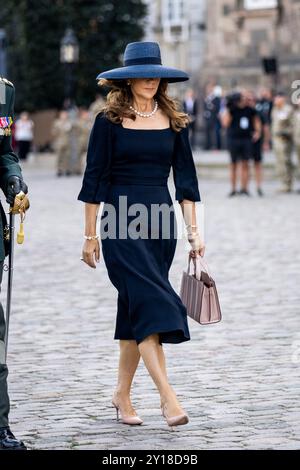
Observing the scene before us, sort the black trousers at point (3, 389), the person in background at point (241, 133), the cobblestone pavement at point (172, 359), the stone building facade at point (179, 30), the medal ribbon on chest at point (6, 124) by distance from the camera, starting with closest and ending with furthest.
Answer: the black trousers at point (3, 389) → the medal ribbon on chest at point (6, 124) → the cobblestone pavement at point (172, 359) → the person in background at point (241, 133) → the stone building facade at point (179, 30)

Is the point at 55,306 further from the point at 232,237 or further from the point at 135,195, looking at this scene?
the point at 232,237

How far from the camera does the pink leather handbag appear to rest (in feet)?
24.9

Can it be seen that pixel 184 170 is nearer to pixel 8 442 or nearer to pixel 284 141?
pixel 8 442

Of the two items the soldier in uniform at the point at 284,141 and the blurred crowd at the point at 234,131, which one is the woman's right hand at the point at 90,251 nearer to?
the blurred crowd at the point at 234,131

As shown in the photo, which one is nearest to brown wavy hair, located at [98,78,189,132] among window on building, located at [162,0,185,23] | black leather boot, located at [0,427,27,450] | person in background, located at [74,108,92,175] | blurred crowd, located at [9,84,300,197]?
black leather boot, located at [0,427,27,450]

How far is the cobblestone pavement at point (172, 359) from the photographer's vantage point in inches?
290

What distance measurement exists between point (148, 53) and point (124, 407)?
169 centimetres

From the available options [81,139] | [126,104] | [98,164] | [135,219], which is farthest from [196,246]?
[81,139]

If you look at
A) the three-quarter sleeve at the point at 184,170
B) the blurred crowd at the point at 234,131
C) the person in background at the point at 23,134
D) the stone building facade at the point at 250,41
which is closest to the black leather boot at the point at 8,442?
the three-quarter sleeve at the point at 184,170

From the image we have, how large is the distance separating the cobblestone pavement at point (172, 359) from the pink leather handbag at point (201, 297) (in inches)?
19.8

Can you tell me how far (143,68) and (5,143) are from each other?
791mm
